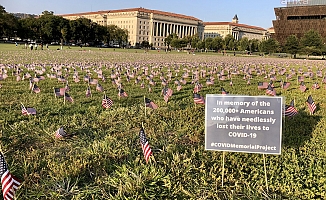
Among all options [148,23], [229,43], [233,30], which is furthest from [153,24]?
[229,43]

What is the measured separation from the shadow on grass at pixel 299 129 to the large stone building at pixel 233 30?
169 metres

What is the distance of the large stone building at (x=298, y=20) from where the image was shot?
90.6 metres

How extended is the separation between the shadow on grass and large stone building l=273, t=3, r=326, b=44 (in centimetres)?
8938

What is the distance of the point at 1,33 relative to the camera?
7856 cm

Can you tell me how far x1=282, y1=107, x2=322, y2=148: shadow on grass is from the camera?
625 centimetres

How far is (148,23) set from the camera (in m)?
151

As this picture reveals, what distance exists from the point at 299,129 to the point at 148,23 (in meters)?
149

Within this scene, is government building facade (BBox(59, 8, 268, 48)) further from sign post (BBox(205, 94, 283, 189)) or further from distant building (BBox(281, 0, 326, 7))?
sign post (BBox(205, 94, 283, 189))

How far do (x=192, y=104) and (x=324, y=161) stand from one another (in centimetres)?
507

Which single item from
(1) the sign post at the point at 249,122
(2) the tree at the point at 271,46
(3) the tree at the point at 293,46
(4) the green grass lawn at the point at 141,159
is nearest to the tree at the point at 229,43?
(2) the tree at the point at 271,46

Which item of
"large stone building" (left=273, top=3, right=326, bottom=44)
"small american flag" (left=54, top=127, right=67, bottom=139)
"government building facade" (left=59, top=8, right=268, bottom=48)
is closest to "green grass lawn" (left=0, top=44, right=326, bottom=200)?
"small american flag" (left=54, top=127, right=67, bottom=139)

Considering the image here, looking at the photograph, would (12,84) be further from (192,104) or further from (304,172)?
(304,172)

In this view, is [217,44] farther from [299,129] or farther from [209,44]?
[299,129]

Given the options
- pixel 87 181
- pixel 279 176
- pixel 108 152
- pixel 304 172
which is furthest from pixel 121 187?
pixel 304 172
